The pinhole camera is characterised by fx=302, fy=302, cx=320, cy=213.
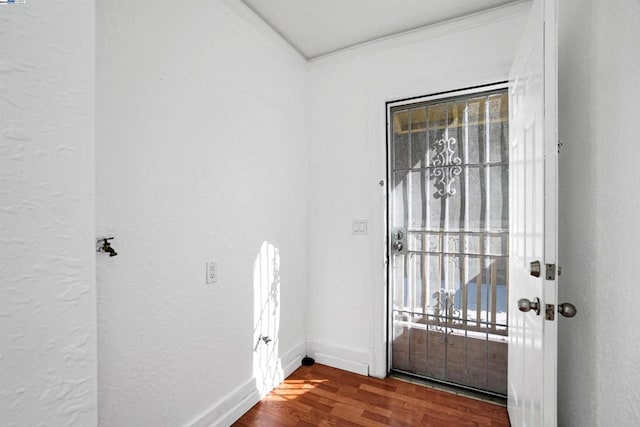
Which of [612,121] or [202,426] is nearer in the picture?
[612,121]

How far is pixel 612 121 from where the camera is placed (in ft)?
3.17

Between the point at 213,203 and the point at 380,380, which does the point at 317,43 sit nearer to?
the point at 213,203

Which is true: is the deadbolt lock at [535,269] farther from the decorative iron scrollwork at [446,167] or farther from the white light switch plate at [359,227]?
the white light switch plate at [359,227]

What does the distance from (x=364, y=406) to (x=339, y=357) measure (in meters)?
0.50

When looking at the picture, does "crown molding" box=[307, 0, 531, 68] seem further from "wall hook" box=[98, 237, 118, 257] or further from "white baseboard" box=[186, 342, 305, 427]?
"white baseboard" box=[186, 342, 305, 427]

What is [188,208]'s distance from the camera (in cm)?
154

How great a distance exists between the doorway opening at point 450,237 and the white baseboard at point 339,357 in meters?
0.23

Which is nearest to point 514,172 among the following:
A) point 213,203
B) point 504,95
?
point 504,95

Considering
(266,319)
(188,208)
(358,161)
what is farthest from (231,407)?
(358,161)

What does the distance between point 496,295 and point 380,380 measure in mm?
1023

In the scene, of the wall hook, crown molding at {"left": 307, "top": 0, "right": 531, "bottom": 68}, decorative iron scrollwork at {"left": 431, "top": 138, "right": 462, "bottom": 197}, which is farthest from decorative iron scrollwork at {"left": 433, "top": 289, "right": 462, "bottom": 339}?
the wall hook

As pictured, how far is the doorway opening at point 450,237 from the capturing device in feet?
6.65

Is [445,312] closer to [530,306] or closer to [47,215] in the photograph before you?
[530,306]

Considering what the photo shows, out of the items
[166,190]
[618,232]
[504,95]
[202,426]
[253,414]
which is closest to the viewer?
[618,232]
